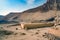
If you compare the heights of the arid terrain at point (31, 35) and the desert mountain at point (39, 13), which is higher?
the desert mountain at point (39, 13)

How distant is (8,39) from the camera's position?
432 inches

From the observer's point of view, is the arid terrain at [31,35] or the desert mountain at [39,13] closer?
the arid terrain at [31,35]

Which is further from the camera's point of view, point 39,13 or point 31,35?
point 39,13

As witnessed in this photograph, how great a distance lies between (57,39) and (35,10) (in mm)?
80539

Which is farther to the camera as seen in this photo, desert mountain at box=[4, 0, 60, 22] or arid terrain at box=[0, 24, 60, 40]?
desert mountain at box=[4, 0, 60, 22]

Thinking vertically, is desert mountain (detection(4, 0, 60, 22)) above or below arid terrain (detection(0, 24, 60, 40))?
above

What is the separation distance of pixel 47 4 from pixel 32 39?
2879 inches

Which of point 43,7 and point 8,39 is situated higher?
point 43,7

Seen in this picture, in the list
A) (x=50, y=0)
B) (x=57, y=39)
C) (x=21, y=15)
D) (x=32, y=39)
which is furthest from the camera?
(x=21, y=15)

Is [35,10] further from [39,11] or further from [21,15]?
[21,15]

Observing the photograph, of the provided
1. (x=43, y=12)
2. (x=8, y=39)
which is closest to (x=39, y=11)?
(x=43, y=12)

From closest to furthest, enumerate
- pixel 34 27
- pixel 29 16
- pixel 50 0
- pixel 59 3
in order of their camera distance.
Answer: pixel 34 27, pixel 59 3, pixel 50 0, pixel 29 16

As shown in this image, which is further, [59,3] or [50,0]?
[50,0]

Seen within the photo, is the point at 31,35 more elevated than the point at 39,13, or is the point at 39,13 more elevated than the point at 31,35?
the point at 39,13
